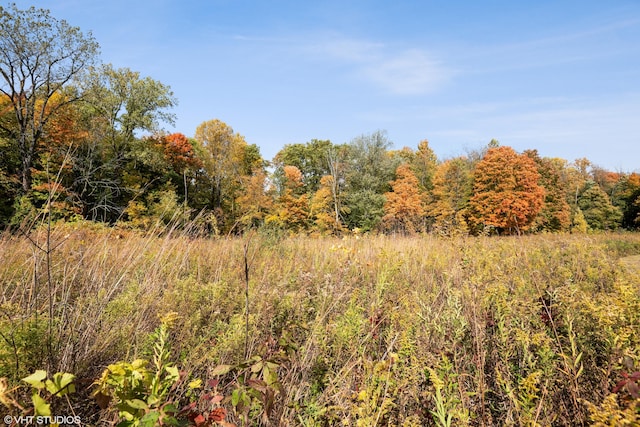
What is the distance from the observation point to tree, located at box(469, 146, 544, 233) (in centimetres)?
3034

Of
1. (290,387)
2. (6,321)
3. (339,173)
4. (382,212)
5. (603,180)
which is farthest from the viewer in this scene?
(603,180)

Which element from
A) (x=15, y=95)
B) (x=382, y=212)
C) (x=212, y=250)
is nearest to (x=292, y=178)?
(x=382, y=212)

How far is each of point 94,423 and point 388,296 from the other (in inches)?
105

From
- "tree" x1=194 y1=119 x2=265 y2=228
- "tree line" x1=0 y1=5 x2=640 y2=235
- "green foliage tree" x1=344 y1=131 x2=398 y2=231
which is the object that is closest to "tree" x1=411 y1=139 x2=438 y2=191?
"tree line" x1=0 y1=5 x2=640 y2=235

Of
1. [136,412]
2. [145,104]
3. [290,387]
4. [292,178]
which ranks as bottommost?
[290,387]

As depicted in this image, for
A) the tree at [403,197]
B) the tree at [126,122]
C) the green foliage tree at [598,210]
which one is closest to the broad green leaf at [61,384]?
the tree at [126,122]

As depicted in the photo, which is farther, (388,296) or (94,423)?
(388,296)

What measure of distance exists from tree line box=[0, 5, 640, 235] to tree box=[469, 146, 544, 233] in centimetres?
12

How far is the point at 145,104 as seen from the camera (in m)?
25.8

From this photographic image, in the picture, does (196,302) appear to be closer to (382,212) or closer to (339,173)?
(382,212)

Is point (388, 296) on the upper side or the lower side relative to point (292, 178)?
lower

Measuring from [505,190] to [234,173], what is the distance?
2764 centimetres

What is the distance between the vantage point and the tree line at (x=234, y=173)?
18.6 meters

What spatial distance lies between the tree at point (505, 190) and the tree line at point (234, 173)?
119 mm
